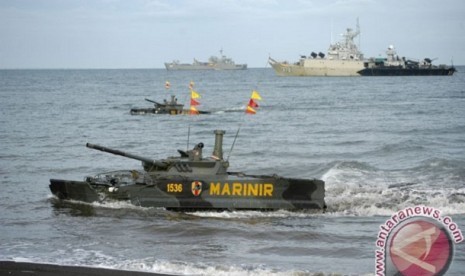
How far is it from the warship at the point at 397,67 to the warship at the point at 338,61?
2.03m

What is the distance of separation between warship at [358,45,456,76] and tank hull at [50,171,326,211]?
12296cm

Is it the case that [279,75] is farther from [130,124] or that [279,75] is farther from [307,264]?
[307,264]

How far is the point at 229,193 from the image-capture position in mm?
18969

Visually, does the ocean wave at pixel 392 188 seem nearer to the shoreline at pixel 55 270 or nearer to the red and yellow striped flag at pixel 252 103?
the red and yellow striped flag at pixel 252 103

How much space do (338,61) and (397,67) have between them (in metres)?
11.6

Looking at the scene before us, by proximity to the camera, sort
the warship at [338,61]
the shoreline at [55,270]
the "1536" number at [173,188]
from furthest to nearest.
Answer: the warship at [338,61] < the "1536" number at [173,188] < the shoreline at [55,270]

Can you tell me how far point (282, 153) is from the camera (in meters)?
32.5

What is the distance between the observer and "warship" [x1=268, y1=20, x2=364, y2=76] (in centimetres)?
13862

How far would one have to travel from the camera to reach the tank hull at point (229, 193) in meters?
18.9

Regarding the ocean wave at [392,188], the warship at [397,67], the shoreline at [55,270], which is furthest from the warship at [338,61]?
the shoreline at [55,270]

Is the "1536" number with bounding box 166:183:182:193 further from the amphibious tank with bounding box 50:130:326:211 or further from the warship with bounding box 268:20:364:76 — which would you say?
the warship with bounding box 268:20:364:76

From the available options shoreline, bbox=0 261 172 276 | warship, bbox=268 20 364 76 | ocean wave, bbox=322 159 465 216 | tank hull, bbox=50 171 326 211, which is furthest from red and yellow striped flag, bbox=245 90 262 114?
warship, bbox=268 20 364 76

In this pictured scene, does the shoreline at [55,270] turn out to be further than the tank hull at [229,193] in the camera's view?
No

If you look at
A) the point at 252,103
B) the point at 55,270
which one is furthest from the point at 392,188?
the point at 55,270
